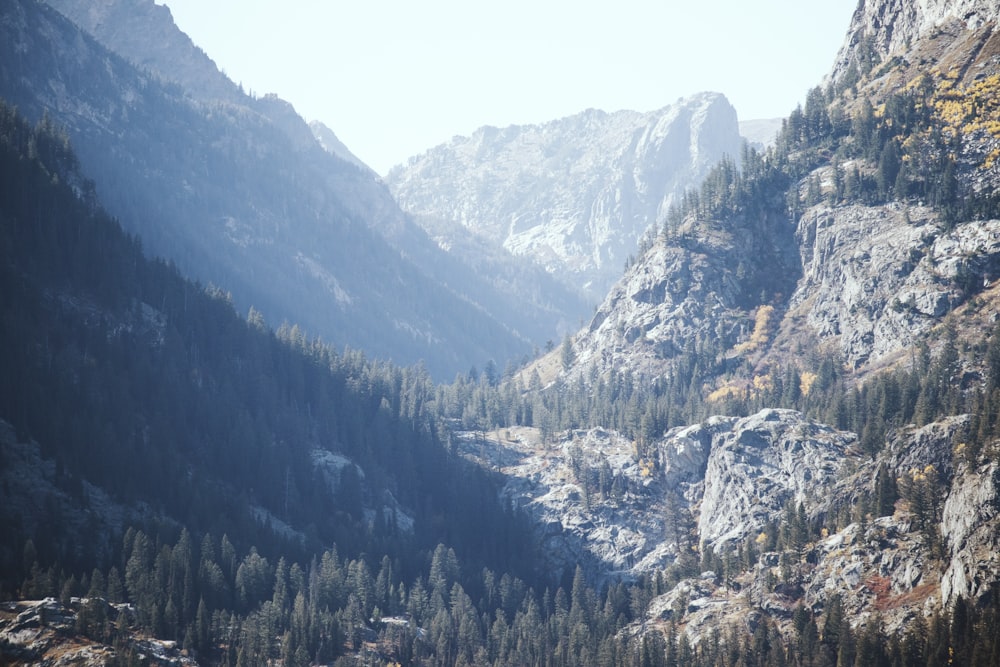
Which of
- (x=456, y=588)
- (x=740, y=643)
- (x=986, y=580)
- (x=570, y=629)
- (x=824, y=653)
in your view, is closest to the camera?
(x=986, y=580)

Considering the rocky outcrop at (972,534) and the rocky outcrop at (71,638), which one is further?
the rocky outcrop at (972,534)

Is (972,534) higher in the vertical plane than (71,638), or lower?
higher

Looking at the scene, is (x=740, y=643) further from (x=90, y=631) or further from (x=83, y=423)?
(x=83, y=423)

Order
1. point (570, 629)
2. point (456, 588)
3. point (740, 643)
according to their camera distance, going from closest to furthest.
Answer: point (740, 643), point (570, 629), point (456, 588)

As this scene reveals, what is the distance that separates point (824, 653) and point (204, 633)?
90.1m

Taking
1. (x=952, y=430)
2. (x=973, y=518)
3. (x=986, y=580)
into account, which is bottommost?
(x=986, y=580)

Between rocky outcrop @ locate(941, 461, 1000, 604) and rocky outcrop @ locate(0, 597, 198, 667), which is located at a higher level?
rocky outcrop @ locate(941, 461, 1000, 604)

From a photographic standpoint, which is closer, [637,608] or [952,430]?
[952,430]

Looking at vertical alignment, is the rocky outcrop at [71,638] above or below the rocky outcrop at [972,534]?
below

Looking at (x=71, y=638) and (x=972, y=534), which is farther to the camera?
(x=972, y=534)

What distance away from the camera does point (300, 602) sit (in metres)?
174

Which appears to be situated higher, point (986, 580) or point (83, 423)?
point (83, 423)

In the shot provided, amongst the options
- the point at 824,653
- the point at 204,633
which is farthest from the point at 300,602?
the point at 824,653

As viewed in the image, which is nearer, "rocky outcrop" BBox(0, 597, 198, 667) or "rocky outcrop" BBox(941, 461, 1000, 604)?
"rocky outcrop" BBox(0, 597, 198, 667)
